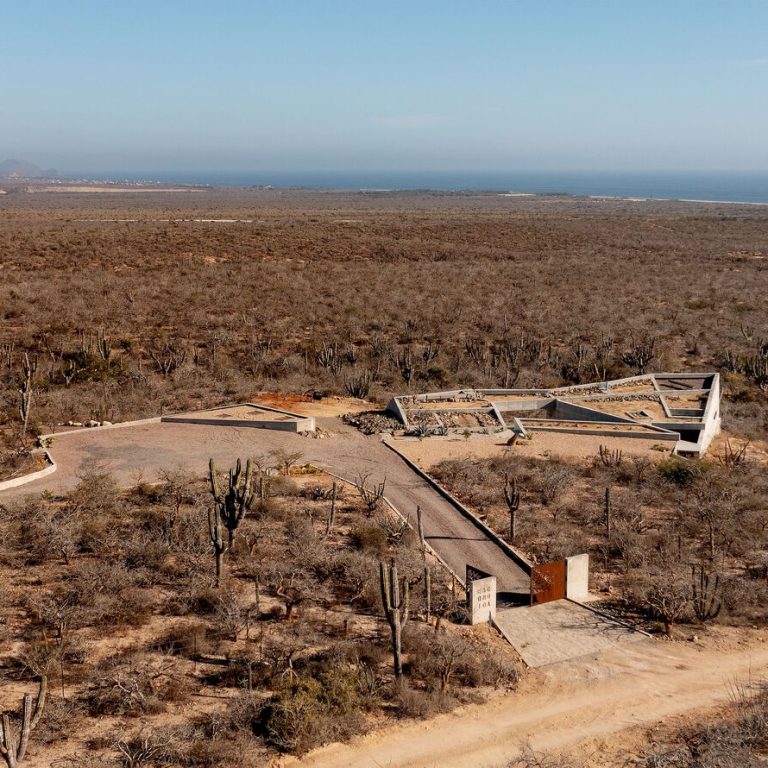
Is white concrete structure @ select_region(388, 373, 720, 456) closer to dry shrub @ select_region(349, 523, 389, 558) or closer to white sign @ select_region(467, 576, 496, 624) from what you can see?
dry shrub @ select_region(349, 523, 389, 558)

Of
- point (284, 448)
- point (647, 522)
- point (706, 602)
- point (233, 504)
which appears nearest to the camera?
point (706, 602)

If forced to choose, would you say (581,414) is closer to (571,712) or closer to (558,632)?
(558,632)

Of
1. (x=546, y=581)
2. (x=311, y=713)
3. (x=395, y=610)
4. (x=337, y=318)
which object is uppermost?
(x=337, y=318)

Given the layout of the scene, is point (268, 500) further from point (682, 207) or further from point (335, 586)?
point (682, 207)

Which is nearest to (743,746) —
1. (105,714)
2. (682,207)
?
(105,714)

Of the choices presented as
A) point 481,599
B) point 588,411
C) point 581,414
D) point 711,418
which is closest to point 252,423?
point 581,414

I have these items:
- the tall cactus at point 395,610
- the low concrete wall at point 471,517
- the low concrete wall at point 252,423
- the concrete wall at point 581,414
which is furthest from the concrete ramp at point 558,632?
the concrete wall at point 581,414

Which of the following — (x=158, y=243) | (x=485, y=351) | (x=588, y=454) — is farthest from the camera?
(x=158, y=243)
